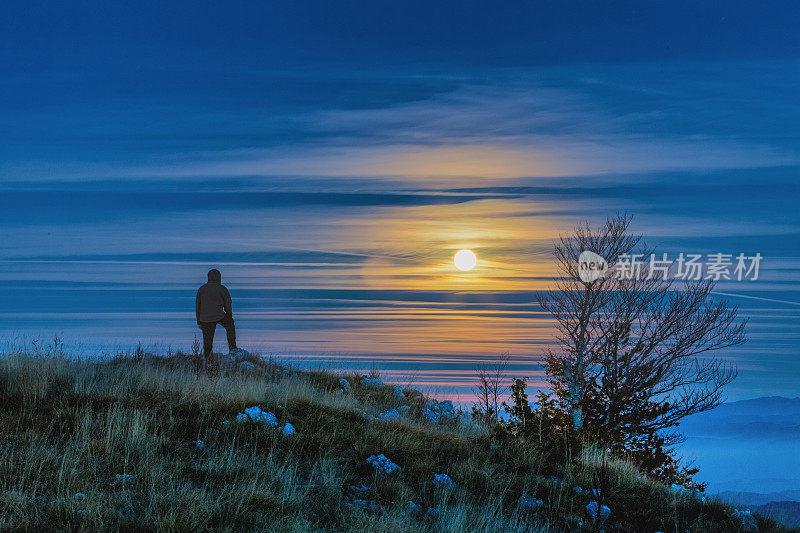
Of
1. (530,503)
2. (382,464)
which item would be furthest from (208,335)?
(530,503)

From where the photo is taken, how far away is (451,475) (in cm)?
1041

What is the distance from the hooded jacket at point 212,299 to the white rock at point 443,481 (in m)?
8.81

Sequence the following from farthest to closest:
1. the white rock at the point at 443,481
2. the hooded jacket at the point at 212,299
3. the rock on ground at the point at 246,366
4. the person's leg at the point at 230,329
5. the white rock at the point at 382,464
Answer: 1. the rock on ground at the point at 246,366
2. the person's leg at the point at 230,329
3. the hooded jacket at the point at 212,299
4. the white rock at the point at 382,464
5. the white rock at the point at 443,481

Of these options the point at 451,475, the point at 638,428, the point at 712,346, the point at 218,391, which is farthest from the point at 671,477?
the point at 218,391

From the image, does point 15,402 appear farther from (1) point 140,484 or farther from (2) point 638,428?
(2) point 638,428

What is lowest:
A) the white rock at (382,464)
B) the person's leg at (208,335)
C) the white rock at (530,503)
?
the white rock at (530,503)

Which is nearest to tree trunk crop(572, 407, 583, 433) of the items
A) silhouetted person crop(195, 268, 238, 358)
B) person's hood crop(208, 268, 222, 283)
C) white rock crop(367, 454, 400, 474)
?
silhouetted person crop(195, 268, 238, 358)

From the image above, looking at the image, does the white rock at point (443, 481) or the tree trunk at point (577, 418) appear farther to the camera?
the tree trunk at point (577, 418)

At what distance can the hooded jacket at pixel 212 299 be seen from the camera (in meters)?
16.9

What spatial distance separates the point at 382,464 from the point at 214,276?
857 cm

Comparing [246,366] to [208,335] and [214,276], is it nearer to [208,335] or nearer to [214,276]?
[208,335]

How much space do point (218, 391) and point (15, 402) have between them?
3.14 meters

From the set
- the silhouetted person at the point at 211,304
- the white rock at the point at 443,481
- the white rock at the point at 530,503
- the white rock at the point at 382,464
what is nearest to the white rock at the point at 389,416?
the white rock at the point at 382,464

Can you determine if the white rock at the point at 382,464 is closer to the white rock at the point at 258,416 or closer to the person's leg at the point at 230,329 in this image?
the white rock at the point at 258,416
